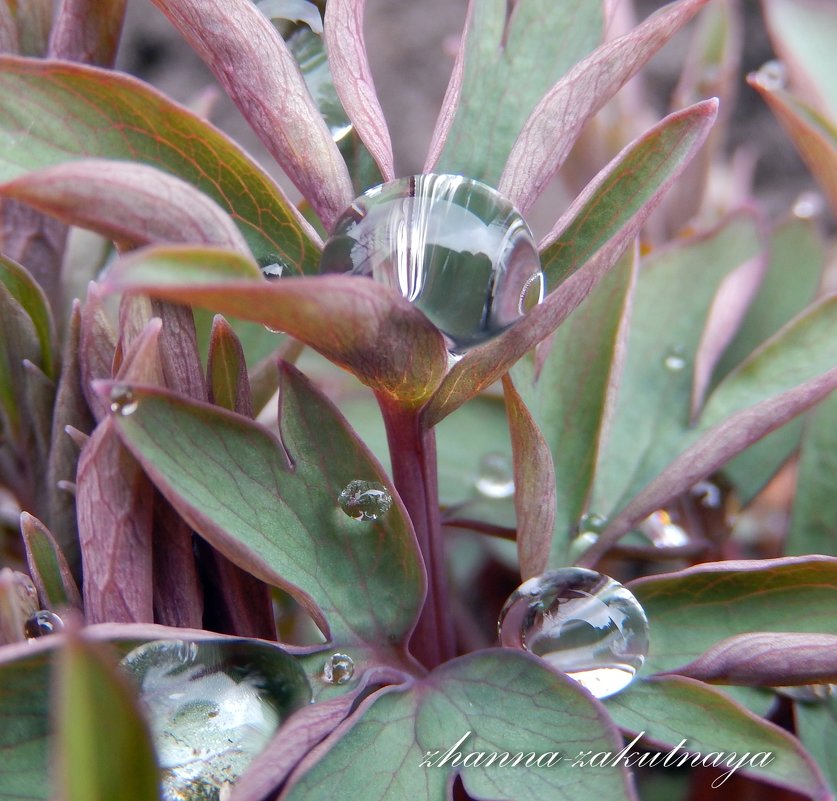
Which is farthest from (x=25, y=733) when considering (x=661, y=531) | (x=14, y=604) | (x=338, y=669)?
(x=661, y=531)

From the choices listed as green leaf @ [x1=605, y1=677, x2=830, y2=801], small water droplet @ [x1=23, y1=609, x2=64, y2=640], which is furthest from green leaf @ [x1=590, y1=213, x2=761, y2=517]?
small water droplet @ [x1=23, y1=609, x2=64, y2=640]

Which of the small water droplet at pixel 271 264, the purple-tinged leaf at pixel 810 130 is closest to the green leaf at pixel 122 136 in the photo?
the small water droplet at pixel 271 264

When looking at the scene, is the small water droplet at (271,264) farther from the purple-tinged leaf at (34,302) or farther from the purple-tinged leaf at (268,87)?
the purple-tinged leaf at (34,302)

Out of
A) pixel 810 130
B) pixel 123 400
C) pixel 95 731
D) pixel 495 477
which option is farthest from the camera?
pixel 495 477

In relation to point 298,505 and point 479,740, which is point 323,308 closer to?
point 298,505

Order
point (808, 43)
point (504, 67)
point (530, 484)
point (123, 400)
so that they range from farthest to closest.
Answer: point (808, 43)
point (504, 67)
point (530, 484)
point (123, 400)

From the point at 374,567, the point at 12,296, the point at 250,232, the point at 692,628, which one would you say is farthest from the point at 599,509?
the point at 12,296

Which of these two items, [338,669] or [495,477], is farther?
[495,477]
